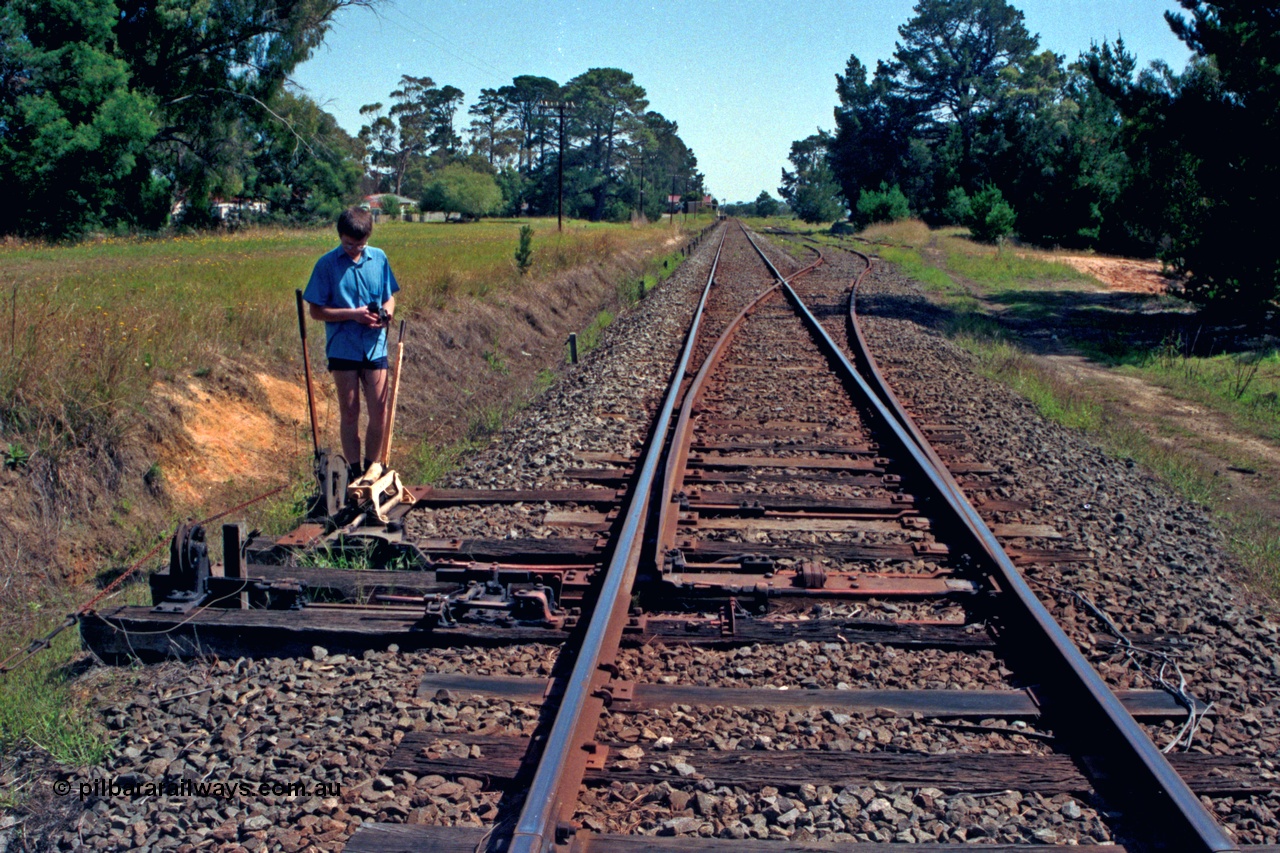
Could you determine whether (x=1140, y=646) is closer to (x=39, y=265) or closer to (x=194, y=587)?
(x=194, y=587)

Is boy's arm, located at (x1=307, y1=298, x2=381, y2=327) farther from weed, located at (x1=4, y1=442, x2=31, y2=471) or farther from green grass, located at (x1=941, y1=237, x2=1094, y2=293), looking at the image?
green grass, located at (x1=941, y1=237, x2=1094, y2=293)

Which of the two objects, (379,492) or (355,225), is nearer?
(355,225)

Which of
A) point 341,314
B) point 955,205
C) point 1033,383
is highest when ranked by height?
point 955,205

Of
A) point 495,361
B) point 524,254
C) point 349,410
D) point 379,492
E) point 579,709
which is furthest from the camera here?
point 524,254

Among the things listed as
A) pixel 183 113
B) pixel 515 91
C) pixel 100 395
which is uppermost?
pixel 515 91

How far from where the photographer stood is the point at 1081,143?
140 ft

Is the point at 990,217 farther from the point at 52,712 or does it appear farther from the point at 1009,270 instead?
the point at 52,712

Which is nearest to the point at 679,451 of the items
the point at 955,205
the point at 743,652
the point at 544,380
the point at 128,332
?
A: the point at 743,652

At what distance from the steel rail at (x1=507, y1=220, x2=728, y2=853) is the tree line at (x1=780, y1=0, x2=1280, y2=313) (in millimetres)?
13777

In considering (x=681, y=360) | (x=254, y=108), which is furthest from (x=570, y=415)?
(x=254, y=108)

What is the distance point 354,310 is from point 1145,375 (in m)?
10.5

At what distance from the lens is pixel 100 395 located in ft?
22.8

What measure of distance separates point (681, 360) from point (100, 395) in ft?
19.9

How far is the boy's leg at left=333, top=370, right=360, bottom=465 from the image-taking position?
586cm
